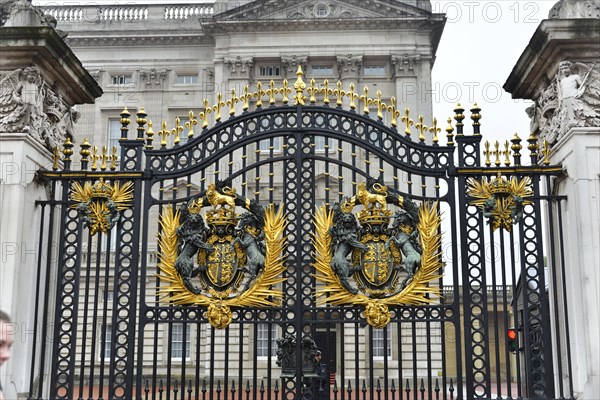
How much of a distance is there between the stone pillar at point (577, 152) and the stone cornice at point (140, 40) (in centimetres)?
2413

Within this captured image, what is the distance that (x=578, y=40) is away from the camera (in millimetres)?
9453

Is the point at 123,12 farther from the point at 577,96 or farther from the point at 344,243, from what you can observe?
the point at 577,96

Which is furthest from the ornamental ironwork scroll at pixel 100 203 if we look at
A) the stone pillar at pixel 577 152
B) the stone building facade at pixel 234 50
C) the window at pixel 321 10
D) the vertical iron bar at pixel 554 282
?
the window at pixel 321 10

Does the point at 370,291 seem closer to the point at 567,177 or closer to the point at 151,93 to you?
the point at 567,177

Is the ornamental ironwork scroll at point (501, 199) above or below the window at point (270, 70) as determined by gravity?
below

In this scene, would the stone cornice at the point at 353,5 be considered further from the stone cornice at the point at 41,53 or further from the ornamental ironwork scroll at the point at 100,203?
the ornamental ironwork scroll at the point at 100,203

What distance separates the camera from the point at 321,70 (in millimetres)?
31672

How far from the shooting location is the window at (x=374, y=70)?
1232 inches

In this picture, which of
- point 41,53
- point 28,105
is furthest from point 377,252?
point 41,53

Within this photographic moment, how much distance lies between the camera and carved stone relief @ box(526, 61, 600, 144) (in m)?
9.33

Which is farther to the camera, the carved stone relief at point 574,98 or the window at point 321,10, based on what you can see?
the window at point 321,10

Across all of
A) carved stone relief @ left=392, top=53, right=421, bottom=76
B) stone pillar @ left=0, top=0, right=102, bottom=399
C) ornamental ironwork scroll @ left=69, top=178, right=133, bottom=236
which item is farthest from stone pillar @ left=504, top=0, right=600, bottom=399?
carved stone relief @ left=392, top=53, right=421, bottom=76

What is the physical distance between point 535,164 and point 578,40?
1.61 m

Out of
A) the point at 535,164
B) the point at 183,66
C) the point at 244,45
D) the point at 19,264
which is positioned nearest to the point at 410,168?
the point at 535,164
